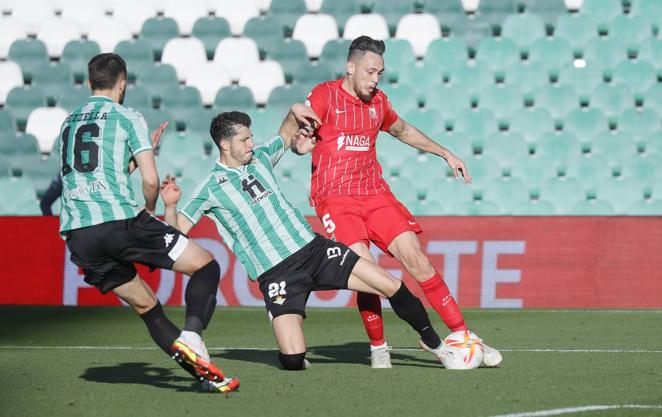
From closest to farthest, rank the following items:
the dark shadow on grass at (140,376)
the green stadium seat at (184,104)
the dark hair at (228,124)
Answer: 1. the dark shadow on grass at (140,376)
2. the dark hair at (228,124)
3. the green stadium seat at (184,104)

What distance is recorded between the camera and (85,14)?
13.9 metres

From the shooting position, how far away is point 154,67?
44.0 ft

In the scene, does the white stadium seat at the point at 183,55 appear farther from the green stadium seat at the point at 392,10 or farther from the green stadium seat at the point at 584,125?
the green stadium seat at the point at 584,125

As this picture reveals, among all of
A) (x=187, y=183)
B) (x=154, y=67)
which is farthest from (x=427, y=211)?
(x=154, y=67)

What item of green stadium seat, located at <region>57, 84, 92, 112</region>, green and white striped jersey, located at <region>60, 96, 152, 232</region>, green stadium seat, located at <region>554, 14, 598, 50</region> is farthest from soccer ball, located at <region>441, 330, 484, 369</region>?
green stadium seat, located at <region>57, 84, 92, 112</region>

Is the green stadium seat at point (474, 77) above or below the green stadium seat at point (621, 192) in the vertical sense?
above

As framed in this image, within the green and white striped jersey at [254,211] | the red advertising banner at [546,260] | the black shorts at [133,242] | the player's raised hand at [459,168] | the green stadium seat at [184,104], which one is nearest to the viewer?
the black shorts at [133,242]

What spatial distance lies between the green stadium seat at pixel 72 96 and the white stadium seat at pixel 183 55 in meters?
1.05

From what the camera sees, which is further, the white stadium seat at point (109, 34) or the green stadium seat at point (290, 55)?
the white stadium seat at point (109, 34)

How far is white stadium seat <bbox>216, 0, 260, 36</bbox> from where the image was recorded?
536 inches

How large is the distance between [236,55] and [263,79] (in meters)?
0.51

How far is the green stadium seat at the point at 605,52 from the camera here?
42.7 ft

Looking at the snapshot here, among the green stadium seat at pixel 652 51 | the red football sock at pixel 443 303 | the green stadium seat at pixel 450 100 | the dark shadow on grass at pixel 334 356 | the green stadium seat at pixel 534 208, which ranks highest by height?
the green stadium seat at pixel 652 51

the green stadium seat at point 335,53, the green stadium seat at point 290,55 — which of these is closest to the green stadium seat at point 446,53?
the green stadium seat at point 335,53
